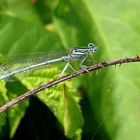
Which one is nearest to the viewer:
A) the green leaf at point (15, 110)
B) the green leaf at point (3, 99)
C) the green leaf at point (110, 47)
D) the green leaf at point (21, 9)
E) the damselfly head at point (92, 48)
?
the green leaf at point (3, 99)

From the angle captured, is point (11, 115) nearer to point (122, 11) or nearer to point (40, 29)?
point (40, 29)

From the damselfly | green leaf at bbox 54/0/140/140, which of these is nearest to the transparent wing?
the damselfly

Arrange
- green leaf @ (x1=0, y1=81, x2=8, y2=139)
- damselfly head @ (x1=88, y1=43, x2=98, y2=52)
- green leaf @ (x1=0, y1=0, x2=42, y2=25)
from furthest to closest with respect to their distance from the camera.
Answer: green leaf @ (x1=0, y1=0, x2=42, y2=25)
damselfly head @ (x1=88, y1=43, x2=98, y2=52)
green leaf @ (x1=0, y1=81, x2=8, y2=139)

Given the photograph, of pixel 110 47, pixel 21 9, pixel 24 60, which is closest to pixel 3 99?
pixel 24 60

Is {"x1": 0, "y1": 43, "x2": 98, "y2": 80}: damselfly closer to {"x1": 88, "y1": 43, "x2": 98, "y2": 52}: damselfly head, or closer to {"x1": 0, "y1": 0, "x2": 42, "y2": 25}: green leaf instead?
{"x1": 88, "y1": 43, "x2": 98, "y2": 52}: damselfly head

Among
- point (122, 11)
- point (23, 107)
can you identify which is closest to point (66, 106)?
point (23, 107)

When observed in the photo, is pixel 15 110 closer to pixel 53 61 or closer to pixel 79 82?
pixel 53 61

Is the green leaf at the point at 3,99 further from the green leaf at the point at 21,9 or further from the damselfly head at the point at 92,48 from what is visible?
the green leaf at the point at 21,9

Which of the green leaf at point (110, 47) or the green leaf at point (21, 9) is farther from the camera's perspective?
the green leaf at point (21, 9)

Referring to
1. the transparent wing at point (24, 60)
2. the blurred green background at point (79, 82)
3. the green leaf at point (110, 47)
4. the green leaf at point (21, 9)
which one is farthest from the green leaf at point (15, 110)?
the green leaf at point (21, 9)
